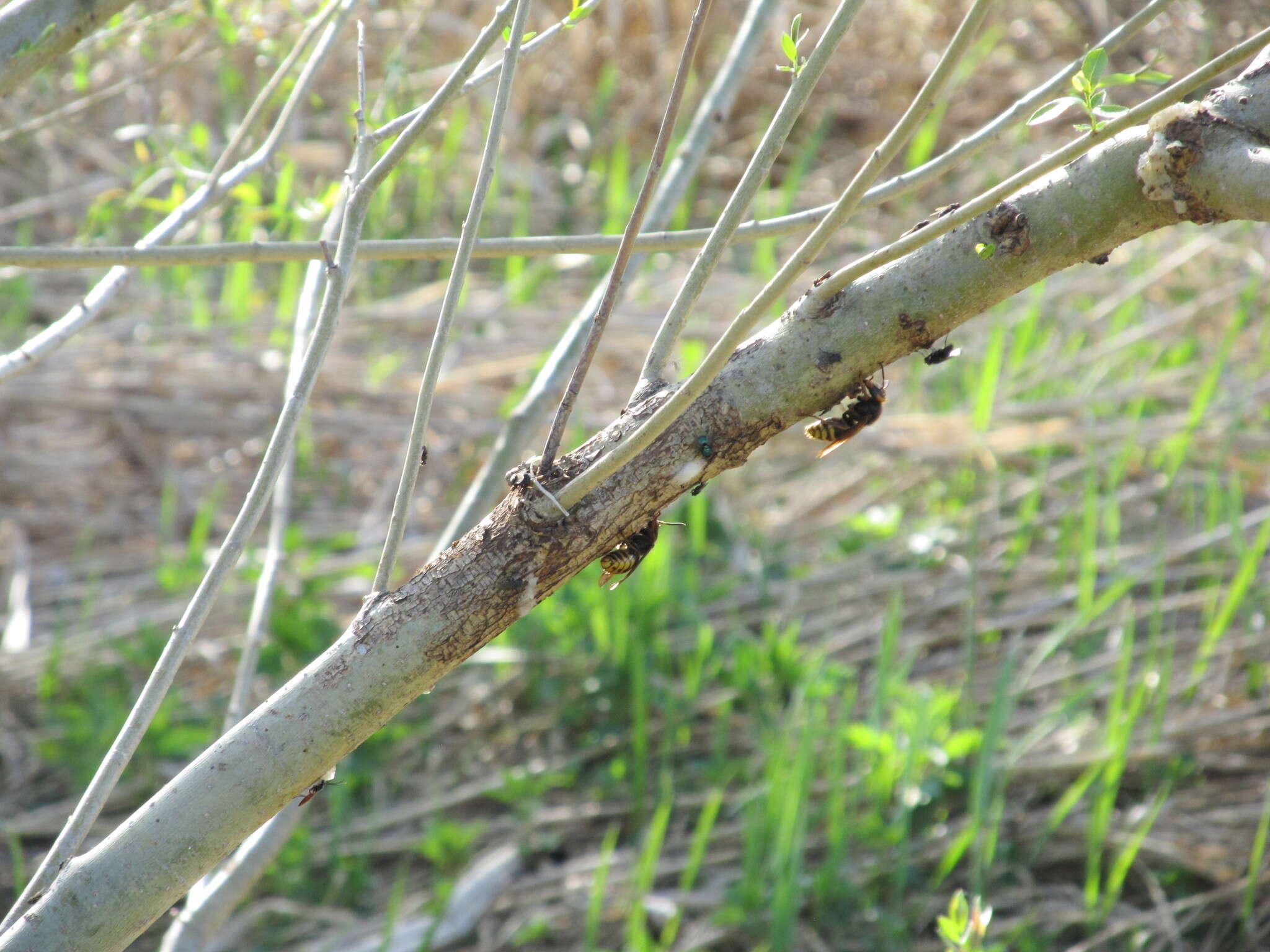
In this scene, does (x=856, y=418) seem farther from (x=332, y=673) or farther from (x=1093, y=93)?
(x=332, y=673)

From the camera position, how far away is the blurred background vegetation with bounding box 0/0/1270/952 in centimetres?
242

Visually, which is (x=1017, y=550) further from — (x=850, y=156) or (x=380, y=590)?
(x=850, y=156)

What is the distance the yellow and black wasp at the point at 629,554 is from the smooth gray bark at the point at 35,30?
2.42 feet

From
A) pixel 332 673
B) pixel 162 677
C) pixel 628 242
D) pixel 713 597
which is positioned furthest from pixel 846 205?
pixel 713 597

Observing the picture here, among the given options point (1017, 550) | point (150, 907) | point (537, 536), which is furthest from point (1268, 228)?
point (150, 907)

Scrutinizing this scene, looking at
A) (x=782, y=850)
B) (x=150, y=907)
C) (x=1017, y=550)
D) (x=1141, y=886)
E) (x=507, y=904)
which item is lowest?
(x=1141, y=886)

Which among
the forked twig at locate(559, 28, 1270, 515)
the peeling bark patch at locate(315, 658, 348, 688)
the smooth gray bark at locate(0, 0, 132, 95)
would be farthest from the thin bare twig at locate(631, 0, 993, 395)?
the smooth gray bark at locate(0, 0, 132, 95)

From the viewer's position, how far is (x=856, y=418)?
1.21 meters

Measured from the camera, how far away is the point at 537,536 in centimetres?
89

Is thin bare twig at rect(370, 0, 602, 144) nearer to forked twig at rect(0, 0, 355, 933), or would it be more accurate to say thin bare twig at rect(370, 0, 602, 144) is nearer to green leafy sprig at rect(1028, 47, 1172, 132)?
forked twig at rect(0, 0, 355, 933)

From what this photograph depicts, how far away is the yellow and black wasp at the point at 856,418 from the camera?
1.16m

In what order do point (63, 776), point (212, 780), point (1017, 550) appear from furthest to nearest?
point (1017, 550)
point (63, 776)
point (212, 780)

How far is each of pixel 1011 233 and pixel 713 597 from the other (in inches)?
93.5

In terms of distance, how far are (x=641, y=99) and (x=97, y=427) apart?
3.36 m
